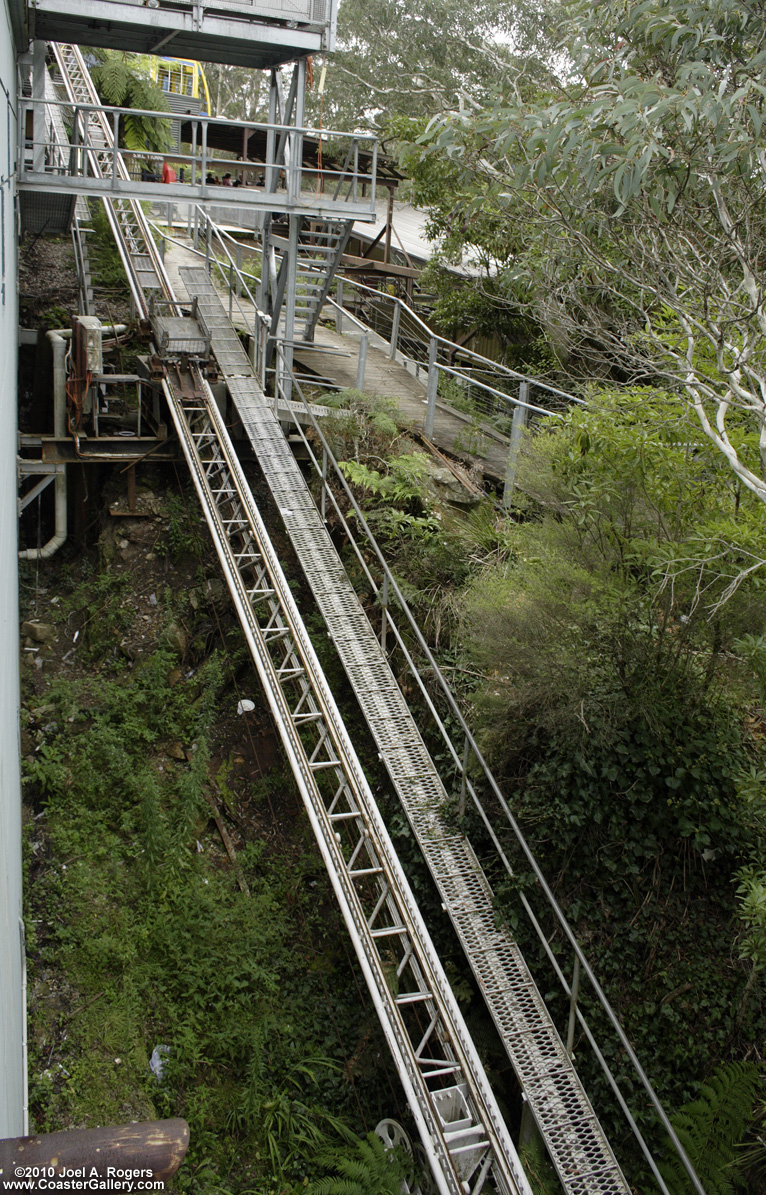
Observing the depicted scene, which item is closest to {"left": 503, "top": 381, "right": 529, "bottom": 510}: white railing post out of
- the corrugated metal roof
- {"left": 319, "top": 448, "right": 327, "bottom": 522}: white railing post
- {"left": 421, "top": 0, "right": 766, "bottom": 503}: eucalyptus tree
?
{"left": 319, "top": 448, "right": 327, "bottom": 522}: white railing post

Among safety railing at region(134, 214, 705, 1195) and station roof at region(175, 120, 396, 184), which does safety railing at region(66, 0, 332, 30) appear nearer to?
safety railing at region(134, 214, 705, 1195)

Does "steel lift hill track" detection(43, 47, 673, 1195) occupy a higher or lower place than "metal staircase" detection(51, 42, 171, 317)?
lower

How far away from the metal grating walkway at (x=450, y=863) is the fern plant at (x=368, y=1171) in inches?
37.3

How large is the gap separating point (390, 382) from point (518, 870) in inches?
343

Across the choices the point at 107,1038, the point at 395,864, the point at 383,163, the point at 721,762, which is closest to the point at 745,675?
the point at 721,762

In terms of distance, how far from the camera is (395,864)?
6.65 m

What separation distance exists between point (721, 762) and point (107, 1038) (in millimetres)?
4891

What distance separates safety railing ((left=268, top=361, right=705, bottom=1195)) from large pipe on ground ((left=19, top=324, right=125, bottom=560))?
3.39 m

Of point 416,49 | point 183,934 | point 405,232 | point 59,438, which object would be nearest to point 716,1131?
point 183,934

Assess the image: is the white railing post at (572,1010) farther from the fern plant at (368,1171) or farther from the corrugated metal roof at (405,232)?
the corrugated metal roof at (405,232)

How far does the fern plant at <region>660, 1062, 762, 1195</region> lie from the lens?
5355 millimetres

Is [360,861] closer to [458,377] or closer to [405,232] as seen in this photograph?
[458,377]

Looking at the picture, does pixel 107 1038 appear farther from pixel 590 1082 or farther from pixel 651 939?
pixel 651 939

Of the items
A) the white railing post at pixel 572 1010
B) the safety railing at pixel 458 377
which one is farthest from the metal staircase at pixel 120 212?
the white railing post at pixel 572 1010
